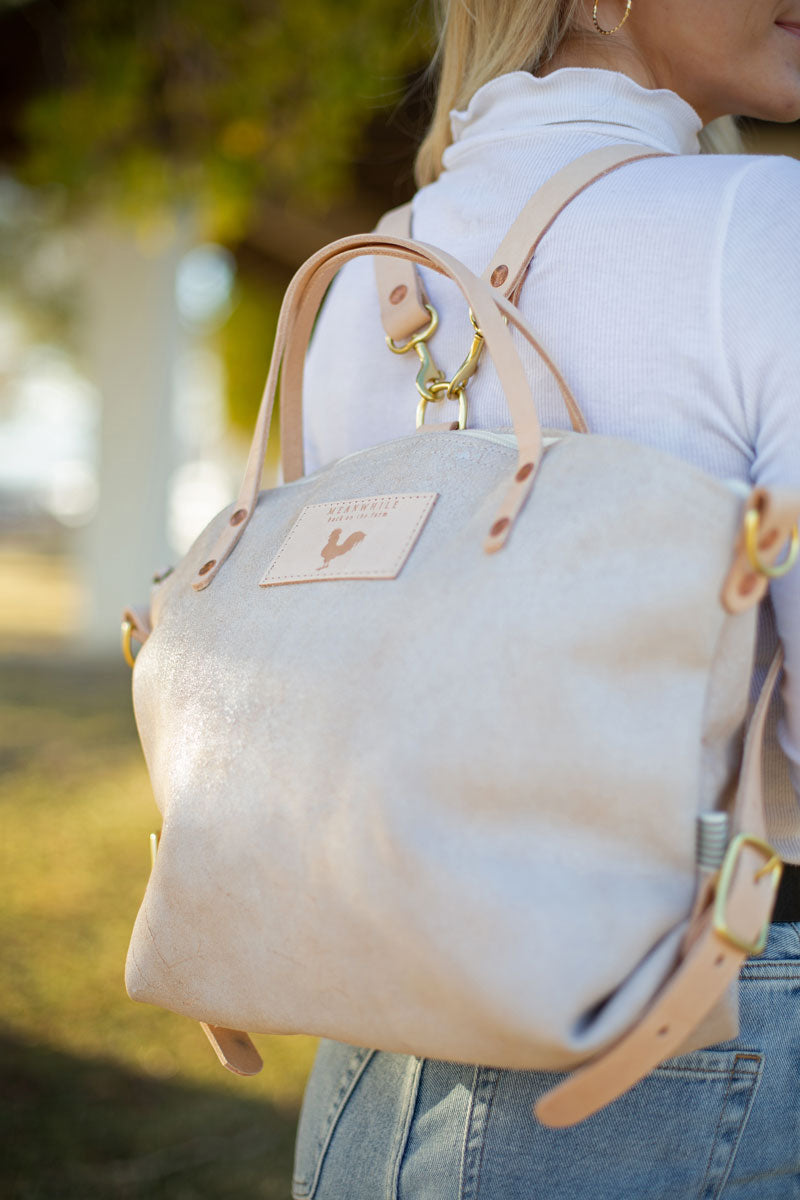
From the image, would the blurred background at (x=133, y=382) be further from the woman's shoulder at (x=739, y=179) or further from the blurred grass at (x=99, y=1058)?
the woman's shoulder at (x=739, y=179)

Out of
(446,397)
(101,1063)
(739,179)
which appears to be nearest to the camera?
(739,179)

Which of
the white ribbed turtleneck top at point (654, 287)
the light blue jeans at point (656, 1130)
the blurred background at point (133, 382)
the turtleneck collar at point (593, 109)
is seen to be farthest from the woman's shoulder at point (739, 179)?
the blurred background at point (133, 382)

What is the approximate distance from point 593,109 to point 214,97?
3.87 m

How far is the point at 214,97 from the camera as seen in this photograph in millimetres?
4348

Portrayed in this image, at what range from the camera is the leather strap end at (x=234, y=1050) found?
0.97 m

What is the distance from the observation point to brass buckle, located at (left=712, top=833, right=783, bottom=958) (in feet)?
2.28

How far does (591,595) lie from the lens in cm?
72

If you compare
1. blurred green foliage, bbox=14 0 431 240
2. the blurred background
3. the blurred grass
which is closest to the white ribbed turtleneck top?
the blurred background

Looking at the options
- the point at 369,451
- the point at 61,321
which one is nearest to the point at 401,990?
the point at 369,451

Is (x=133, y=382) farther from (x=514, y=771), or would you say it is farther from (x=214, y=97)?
(x=514, y=771)

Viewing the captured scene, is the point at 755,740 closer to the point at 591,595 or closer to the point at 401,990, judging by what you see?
the point at 591,595

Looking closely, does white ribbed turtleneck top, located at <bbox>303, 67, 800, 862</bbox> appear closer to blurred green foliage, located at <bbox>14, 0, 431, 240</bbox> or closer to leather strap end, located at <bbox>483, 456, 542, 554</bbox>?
leather strap end, located at <bbox>483, 456, 542, 554</bbox>

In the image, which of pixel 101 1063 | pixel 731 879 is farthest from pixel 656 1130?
pixel 101 1063

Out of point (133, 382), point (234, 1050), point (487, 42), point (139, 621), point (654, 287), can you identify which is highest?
point (487, 42)
